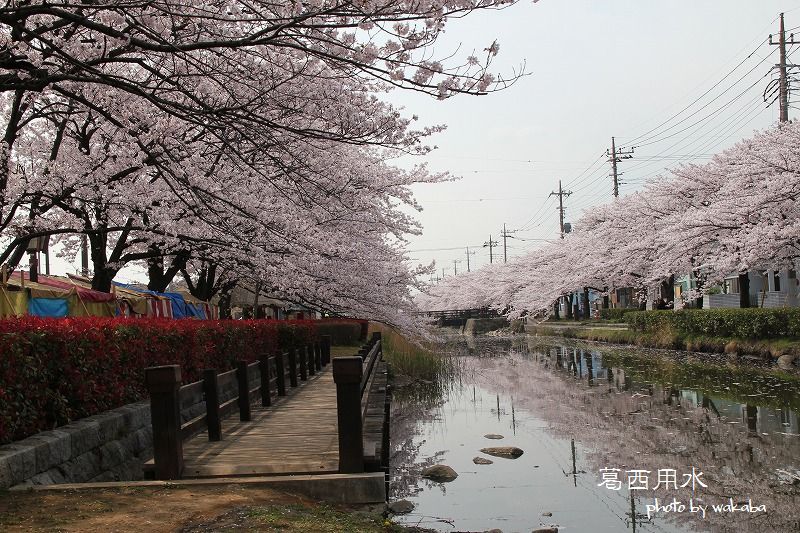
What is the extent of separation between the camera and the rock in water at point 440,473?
38.0 feet

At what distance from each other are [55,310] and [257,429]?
819cm

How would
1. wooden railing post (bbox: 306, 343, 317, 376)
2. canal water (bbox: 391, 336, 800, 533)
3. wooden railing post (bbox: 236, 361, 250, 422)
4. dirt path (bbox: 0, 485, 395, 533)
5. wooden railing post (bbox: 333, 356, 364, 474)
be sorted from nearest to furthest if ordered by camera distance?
1. dirt path (bbox: 0, 485, 395, 533)
2. wooden railing post (bbox: 333, 356, 364, 474)
3. canal water (bbox: 391, 336, 800, 533)
4. wooden railing post (bbox: 236, 361, 250, 422)
5. wooden railing post (bbox: 306, 343, 317, 376)

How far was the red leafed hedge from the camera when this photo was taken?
249 inches

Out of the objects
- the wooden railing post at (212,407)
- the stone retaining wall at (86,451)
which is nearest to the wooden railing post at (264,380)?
the stone retaining wall at (86,451)

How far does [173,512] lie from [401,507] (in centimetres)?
499

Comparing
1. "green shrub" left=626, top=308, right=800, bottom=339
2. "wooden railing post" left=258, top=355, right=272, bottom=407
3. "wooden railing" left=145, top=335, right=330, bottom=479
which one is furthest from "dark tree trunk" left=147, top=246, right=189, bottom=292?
"green shrub" left=626, top=308, right=800, bottom=339

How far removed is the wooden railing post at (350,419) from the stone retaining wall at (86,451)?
2.54 meters

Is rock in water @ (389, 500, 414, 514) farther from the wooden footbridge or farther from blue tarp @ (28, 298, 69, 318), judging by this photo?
blue tarp @ (28, 298, 69, 318)

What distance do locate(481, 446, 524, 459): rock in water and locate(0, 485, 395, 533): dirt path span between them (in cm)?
754

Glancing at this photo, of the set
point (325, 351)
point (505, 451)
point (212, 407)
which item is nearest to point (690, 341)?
point (325, 351)

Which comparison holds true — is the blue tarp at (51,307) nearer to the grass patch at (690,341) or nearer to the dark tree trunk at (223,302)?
the dark tree trunk at (223,302)

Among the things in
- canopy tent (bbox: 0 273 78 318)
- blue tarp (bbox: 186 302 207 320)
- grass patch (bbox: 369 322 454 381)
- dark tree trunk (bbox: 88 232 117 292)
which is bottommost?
grass patch (bbox: 369 322 454 381)

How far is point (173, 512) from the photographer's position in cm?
534

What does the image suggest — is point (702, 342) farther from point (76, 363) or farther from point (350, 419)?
point (76, 363)
